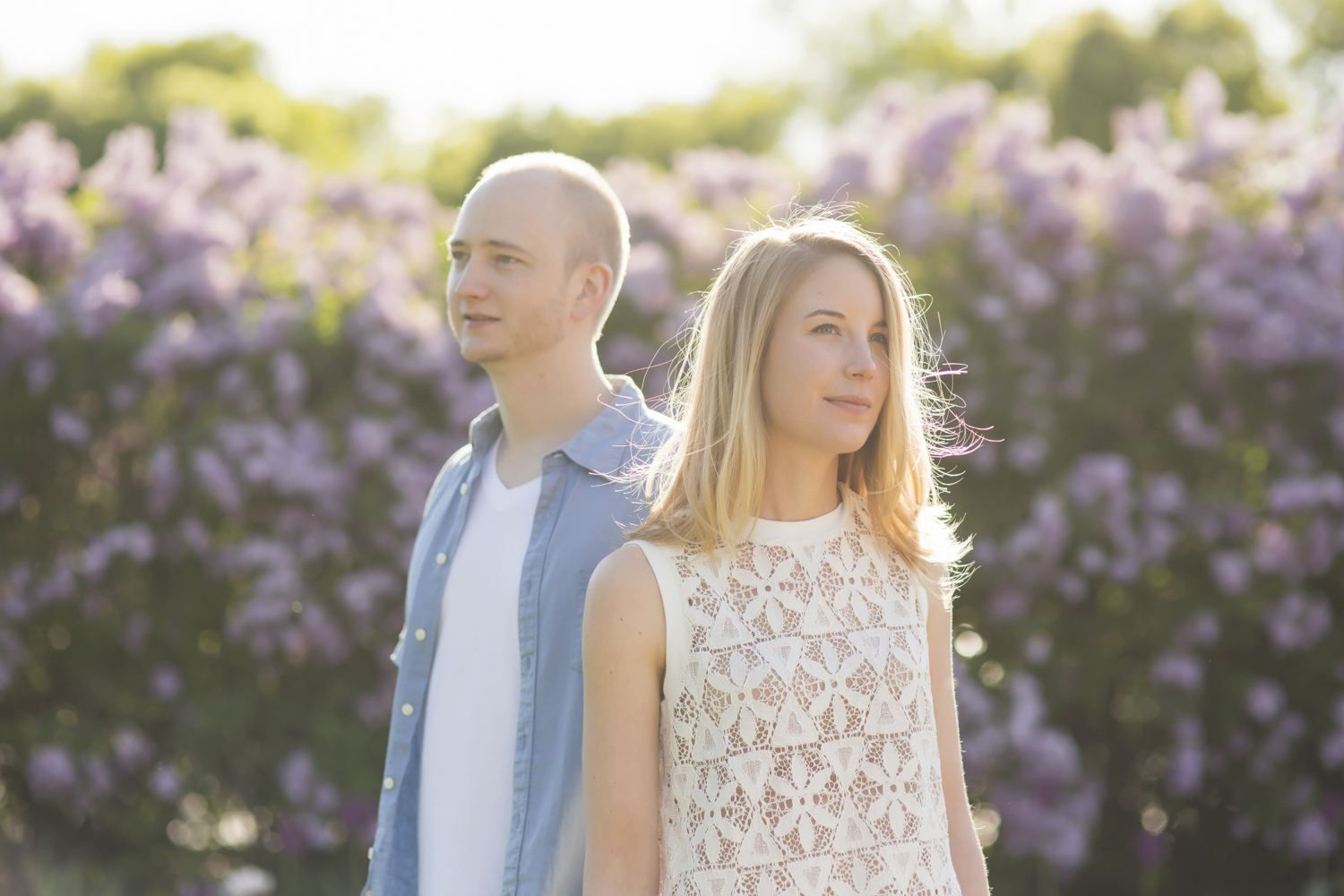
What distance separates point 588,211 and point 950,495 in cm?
261

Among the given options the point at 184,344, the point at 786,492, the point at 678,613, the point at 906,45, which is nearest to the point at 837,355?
the point at 786,492

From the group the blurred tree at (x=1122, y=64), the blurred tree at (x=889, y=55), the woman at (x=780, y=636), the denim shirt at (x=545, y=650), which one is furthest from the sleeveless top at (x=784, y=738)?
the blurred tree at (x=889, y=55)

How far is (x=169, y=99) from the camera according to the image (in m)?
23.6

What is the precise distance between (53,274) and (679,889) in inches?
186

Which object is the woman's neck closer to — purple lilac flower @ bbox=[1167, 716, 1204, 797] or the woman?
the woman

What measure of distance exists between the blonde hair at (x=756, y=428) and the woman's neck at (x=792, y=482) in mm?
58

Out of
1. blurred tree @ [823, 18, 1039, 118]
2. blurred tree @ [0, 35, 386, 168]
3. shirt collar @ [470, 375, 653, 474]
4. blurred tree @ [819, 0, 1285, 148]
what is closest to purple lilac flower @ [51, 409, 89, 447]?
shirt collar @ [470, 375, 653, 474]

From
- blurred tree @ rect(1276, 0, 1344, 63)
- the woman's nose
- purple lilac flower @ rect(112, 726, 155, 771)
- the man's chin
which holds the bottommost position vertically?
purple lilac flower @ rect(112, 726, 155, 771)

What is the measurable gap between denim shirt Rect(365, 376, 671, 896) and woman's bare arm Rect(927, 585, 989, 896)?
0.57 meters

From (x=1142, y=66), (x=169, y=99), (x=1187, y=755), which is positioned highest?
(x=169, y=99)

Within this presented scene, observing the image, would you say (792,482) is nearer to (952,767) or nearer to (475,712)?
(952,767)

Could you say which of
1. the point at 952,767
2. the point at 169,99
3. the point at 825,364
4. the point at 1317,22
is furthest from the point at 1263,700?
the point at 1317,22

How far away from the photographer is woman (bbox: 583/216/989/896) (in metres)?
1.87

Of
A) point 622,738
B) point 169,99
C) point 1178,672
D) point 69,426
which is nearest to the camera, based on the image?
point 622,738
